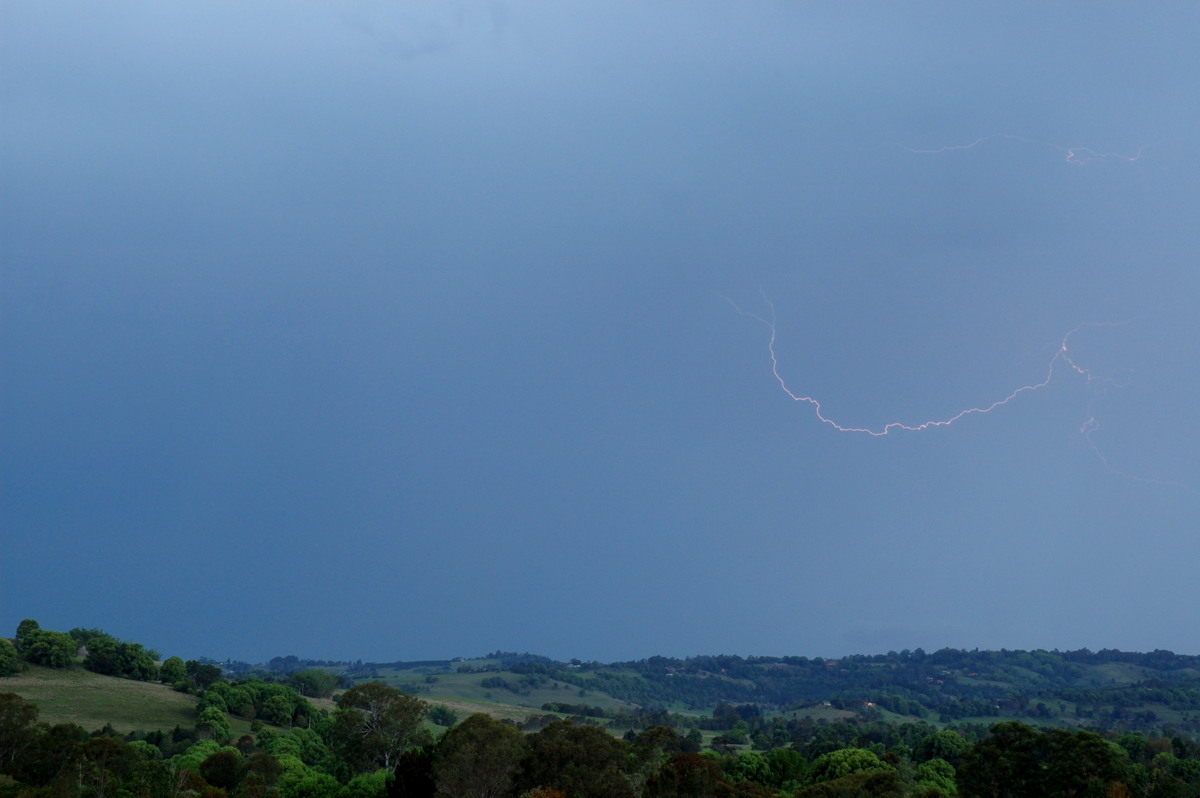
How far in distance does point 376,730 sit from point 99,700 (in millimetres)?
43431

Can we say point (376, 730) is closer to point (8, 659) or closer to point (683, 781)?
point (683, 781)

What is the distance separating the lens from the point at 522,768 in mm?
44094

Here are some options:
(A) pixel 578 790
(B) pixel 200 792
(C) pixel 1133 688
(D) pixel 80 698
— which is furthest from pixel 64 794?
Answer: (C) pixel 1133 688

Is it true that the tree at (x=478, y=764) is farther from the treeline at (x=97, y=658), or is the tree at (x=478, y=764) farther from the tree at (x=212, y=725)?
the treeline at (x=97, y=658)

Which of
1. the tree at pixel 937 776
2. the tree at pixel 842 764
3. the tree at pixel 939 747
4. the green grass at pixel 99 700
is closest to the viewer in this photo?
the tree at pixel 937 776

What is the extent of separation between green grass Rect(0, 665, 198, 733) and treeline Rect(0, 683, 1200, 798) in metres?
20.5

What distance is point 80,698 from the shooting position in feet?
285

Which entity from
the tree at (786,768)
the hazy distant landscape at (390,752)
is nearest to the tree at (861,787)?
the hazy distant landscape at (390,752)

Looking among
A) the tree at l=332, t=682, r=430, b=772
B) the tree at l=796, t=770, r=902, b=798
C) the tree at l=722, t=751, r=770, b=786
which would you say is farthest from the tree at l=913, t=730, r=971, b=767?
the tree at l=332, t=682, r=430, b=772

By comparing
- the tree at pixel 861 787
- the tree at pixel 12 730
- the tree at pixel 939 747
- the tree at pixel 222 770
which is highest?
the tree at pixel 12 730

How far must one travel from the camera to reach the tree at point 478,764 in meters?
41.2

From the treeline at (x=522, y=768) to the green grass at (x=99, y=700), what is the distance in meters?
20.5

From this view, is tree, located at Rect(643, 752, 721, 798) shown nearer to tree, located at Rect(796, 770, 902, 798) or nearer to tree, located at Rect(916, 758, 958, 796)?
tree, located at Rect(796, 770, 902, 798)

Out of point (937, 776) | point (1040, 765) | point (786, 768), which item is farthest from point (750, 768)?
point (1040, 765)
